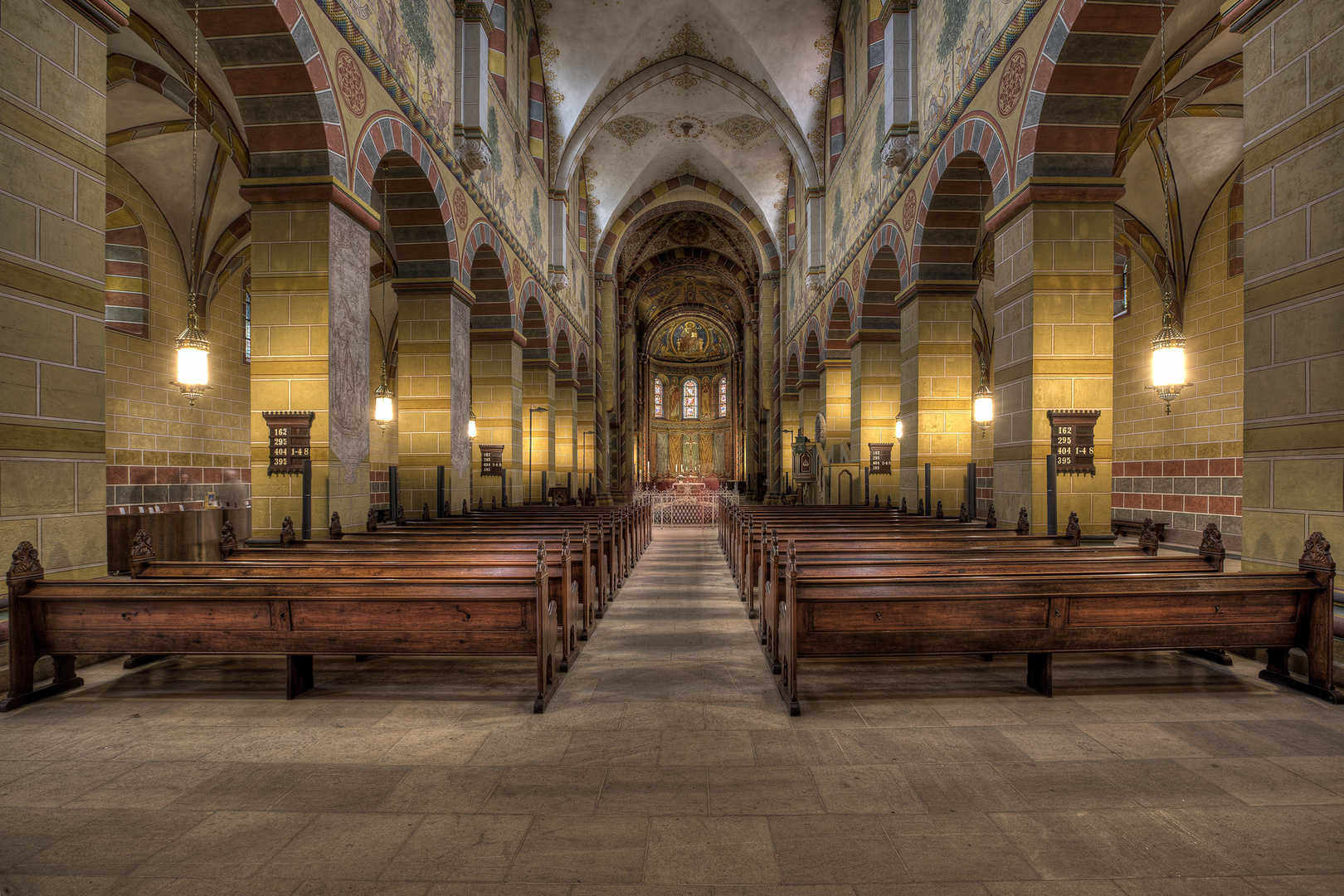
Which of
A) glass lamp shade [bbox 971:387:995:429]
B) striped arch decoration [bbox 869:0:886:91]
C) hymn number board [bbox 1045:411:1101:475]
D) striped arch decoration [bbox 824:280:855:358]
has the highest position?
striped arch decoration [bbox 869:0:886:91]

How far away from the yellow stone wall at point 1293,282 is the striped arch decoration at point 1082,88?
1.89 meters

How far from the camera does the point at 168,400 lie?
39.8ft

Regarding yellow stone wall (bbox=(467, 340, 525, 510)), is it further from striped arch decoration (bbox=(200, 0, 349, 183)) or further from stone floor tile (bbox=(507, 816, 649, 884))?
stone floor tile (bbox=(507, 816, 649, 884))

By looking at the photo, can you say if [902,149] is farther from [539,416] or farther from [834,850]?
[834,850]

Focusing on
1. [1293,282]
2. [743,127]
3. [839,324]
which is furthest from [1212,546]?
[743,127]

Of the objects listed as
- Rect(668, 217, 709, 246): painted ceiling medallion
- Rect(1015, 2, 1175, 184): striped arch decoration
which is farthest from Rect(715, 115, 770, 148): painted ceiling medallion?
Rect(1015, 2, 1175, 184): striped arch decoration

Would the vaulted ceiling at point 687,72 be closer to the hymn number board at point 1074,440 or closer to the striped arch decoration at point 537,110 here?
the striped arch decoration at point 537,110

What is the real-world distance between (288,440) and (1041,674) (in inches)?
260

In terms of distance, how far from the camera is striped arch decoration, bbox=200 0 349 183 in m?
5.88

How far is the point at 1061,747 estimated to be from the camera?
127 inches

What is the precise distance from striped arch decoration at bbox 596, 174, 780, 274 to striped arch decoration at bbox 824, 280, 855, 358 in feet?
27.5

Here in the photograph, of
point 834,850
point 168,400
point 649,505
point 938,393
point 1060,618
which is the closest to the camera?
point 834,850

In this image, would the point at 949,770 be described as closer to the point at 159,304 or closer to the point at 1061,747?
the point at 1061,747

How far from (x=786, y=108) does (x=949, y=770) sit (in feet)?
54.3
